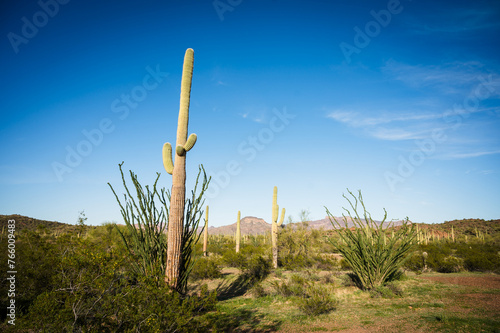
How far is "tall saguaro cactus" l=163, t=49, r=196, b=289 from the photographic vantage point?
589 centimetres

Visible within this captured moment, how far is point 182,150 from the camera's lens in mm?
6336

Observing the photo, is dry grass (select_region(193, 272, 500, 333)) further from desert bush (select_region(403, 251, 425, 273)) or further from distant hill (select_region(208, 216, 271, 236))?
distant hill (select_region(208, 216, 271, 236))

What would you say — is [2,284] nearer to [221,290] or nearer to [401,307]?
[221,290]

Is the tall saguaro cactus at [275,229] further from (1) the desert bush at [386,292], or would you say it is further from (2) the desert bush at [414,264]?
(1) the desert bush at [386,292]

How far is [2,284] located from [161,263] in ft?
14.0

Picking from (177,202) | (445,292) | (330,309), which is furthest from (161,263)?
(445,292)

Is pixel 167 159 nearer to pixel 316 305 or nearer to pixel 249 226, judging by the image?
pixel 316 305

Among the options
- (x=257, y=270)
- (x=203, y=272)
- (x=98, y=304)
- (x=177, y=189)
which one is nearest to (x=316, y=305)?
(x=177, y=189)

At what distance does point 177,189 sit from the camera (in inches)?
242

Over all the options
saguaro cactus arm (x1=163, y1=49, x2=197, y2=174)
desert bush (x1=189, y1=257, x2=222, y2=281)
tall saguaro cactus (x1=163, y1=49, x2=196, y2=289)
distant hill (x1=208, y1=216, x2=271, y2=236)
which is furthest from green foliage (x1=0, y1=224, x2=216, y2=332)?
distant hill (x1=208, y1=216, x2=271, y2=236)

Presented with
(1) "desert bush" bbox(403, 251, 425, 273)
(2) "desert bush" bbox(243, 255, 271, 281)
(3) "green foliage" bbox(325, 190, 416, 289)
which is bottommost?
(1) "desert bush" bbox(403, 251, 425, 273)

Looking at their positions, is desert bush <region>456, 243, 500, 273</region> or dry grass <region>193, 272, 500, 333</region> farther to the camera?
desert bush <region>456, 243, 500, 273</region>

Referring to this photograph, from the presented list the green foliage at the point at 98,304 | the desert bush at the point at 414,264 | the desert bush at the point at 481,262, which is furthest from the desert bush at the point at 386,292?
the desert bush at the point at 481,262

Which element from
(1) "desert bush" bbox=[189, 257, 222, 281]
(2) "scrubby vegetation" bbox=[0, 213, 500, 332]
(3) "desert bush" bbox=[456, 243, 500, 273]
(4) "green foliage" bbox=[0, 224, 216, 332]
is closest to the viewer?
(4) "green foliage" bbox=[0, 224, 216, 332]
